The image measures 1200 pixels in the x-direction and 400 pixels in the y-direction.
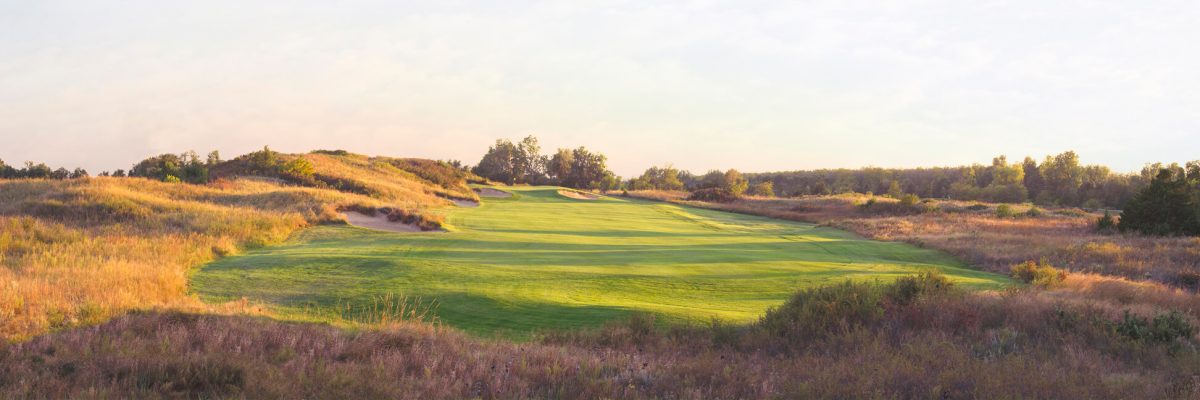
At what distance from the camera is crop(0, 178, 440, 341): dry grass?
7.97 metres

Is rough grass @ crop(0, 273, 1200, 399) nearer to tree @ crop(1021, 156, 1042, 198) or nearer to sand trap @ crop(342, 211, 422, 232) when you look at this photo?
sand trap @ crop(342, 211, 422, 232)

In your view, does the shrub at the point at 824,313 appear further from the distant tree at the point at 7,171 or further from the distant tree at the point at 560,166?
the distant tree at the point at 560,166

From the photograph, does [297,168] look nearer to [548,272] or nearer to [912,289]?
[548,272]

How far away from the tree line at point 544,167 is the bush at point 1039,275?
275ft

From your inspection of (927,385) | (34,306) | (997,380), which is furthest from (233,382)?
(997,380)

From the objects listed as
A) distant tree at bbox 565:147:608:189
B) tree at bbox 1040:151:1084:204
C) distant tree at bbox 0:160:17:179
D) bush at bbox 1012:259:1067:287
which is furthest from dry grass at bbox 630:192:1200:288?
distant tree at bbox 565:147:608:189

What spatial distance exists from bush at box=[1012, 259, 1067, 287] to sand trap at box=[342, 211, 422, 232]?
19469 millimetres

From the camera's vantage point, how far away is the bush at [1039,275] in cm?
1448

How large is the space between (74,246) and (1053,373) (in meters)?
18.0

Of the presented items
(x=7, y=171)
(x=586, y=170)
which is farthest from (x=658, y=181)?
(x=7, y=171)

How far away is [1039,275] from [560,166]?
303 ft

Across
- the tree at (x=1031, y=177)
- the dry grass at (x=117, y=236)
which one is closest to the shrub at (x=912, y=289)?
the dry grass at (x=117, y=236)

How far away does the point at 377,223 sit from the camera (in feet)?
80.9

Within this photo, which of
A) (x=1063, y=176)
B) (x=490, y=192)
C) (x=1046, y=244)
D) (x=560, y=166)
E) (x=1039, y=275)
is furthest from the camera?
(x=560, y=166)
